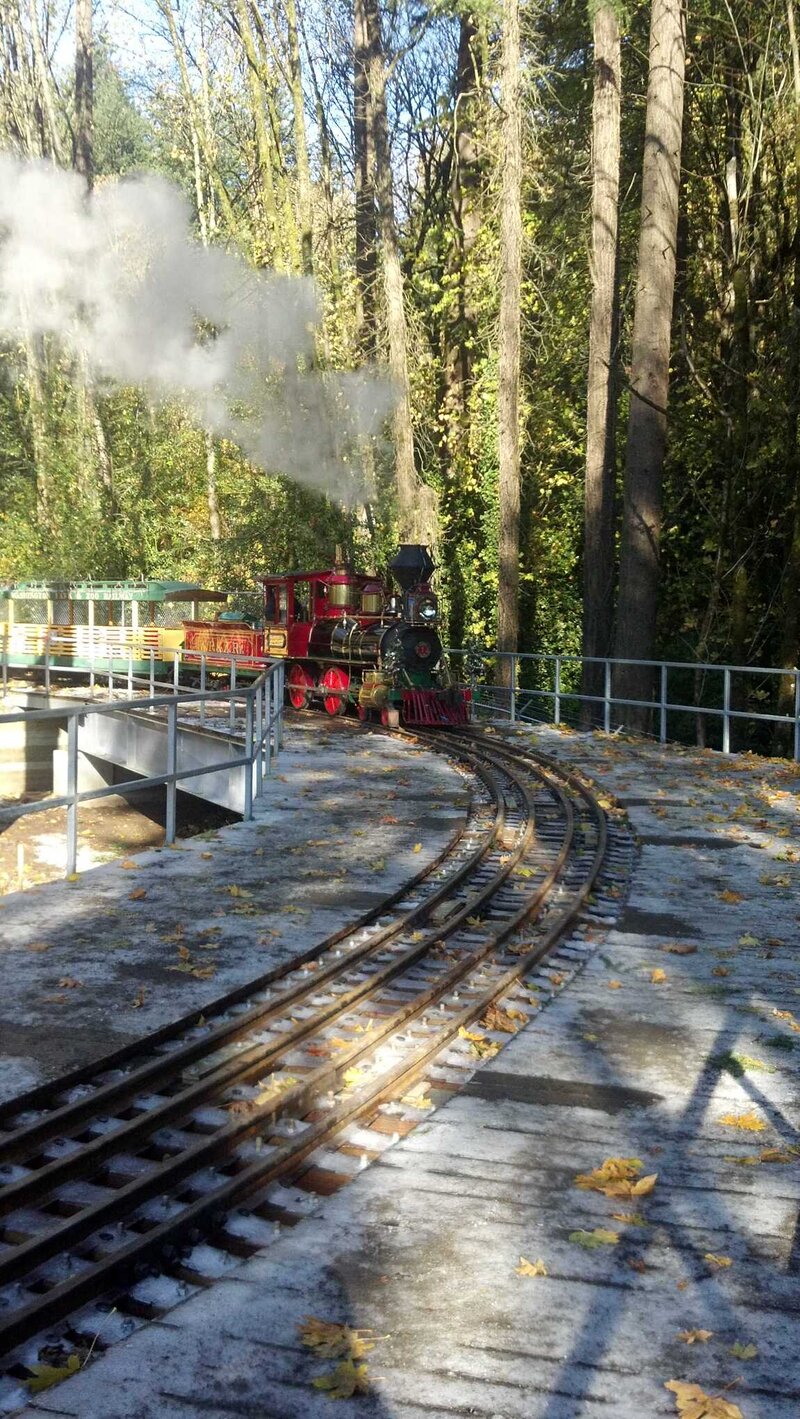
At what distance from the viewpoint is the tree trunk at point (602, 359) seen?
71.6ft

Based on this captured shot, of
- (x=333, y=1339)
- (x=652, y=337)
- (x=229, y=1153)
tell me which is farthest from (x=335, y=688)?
(x=333, y=1339)

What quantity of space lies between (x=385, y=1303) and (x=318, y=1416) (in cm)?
53

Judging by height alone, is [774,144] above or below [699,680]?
above

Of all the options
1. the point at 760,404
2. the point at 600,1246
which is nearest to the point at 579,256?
the point at 760,404

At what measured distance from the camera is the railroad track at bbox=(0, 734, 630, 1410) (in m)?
3.66

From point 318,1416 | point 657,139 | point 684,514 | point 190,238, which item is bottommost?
point 318,1416

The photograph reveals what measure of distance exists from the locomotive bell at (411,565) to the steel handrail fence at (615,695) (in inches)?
69.3

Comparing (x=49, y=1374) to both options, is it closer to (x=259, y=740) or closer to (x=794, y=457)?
(x=259, y=740)

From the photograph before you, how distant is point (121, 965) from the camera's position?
6.77 metres

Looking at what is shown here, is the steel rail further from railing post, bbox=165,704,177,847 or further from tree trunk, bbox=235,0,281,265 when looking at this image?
tree trunk, bbox=235,0,281,265

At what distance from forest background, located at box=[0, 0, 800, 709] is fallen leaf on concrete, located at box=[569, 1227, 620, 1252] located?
620 inches

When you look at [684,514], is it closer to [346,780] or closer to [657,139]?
[657,139]

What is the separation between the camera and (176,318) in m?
35.5

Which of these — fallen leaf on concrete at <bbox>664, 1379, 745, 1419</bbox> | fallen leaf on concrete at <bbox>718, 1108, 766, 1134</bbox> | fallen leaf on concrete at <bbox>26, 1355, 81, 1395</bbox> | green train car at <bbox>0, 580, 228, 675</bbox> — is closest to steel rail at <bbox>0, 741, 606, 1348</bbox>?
fallen leaf on concrete at <bbox>26, 1355, 81, 1395</bbox>
